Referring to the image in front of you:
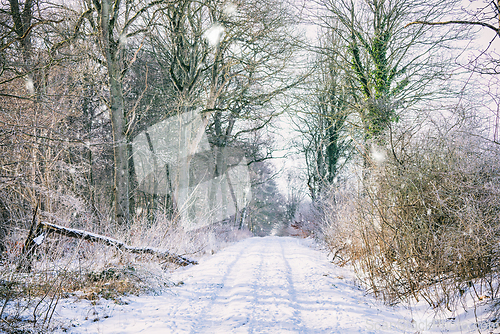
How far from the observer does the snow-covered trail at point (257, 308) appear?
377 cm

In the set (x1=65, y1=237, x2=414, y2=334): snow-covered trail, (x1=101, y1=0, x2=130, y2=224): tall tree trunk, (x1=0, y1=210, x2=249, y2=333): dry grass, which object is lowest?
(x1=65, y1=237, x2=414, y2=334): snow-covered trail

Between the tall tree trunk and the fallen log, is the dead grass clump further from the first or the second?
the tall tree trunk

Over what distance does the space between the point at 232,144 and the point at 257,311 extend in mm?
15577

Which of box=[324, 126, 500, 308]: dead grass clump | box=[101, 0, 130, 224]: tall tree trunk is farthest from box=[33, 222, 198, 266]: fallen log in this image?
box=[324, 126, 500, 308]: dead grass clump

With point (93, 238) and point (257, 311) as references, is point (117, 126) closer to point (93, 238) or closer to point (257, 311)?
point (93, 238)

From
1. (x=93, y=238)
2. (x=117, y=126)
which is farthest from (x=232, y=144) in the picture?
(x=93, y=238)

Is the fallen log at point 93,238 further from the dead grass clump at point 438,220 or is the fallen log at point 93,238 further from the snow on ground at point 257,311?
the dead grass clump at point 438,220

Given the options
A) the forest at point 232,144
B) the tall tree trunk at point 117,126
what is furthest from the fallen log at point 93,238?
the tall tree trunk at point 117,126

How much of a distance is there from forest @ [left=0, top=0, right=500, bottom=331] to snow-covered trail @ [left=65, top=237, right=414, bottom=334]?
516 millimetres

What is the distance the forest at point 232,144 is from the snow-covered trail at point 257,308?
52cm

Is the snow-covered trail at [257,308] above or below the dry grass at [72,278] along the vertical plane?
below

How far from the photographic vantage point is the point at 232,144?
63.6 ft

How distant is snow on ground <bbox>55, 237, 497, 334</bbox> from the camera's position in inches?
146

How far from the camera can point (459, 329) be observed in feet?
10.8
